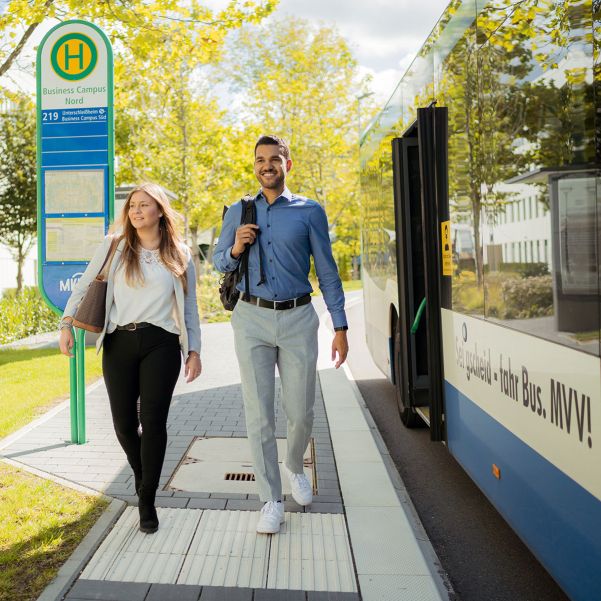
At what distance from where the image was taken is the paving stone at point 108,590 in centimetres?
327

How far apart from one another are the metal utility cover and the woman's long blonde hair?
156 cm

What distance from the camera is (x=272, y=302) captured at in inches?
158

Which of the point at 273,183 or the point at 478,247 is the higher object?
the point at 273,183

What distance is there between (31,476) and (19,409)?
8.57ft

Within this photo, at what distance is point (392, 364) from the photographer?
7.16 m

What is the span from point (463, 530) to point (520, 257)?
2.09 m

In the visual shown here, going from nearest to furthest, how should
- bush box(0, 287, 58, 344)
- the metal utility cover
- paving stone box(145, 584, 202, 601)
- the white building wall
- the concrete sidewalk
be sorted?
paving stone box(145, 584, 202, 601) < the concrete sidewalk < the metal utility cover < bush box(0, 287, 58, 344) < the white building wall

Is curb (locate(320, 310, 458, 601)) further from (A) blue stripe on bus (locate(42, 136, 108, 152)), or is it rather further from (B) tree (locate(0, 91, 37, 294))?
(B) tree (locate(0, 91, 37, 294))

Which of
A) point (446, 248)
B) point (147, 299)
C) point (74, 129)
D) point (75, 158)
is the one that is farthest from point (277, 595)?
point (74, 129)

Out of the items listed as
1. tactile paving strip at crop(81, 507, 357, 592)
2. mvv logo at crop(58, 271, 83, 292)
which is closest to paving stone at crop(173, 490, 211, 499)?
tactile paving strip at crop(81, 507, 357, 592)

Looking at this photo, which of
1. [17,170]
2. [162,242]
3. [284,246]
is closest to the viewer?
[284,246]

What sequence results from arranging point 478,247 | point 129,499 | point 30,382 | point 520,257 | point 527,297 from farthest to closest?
point 30,382, point 129,499, point 478,247, point 520,257, point 527,297

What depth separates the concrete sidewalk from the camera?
3402 millimetres

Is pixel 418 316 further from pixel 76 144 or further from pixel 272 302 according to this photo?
pixel 76 144
